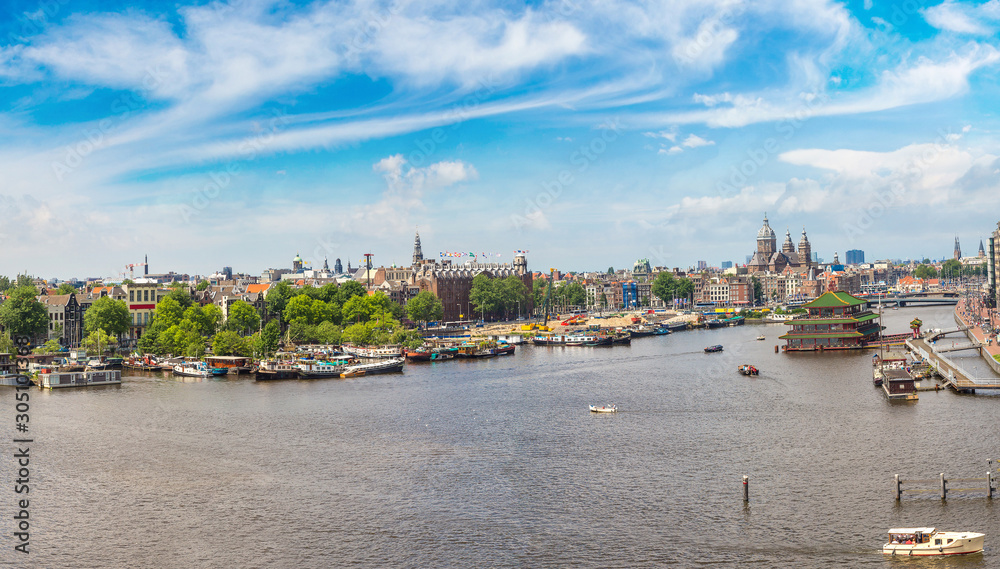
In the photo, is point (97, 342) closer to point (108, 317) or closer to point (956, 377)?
point (108, 317)

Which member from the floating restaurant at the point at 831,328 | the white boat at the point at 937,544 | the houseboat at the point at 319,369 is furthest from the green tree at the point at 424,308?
the white boat at the point at 937,544

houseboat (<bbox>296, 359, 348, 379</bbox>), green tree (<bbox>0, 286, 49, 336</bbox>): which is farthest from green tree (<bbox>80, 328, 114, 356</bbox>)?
houseboat (<bbox>296, 359, 348, 379</bbox>)

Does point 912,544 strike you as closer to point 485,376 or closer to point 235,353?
point 485,376

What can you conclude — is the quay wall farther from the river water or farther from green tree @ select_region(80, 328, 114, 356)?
green tree @ select_region(80, 328, 114, 356)

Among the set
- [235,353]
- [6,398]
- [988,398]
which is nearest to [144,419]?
[6,398]

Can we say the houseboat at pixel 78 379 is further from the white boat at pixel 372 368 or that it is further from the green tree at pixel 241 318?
the green tree at pixel 241 318

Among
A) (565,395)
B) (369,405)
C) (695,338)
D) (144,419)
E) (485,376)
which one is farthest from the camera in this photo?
(695,338)
